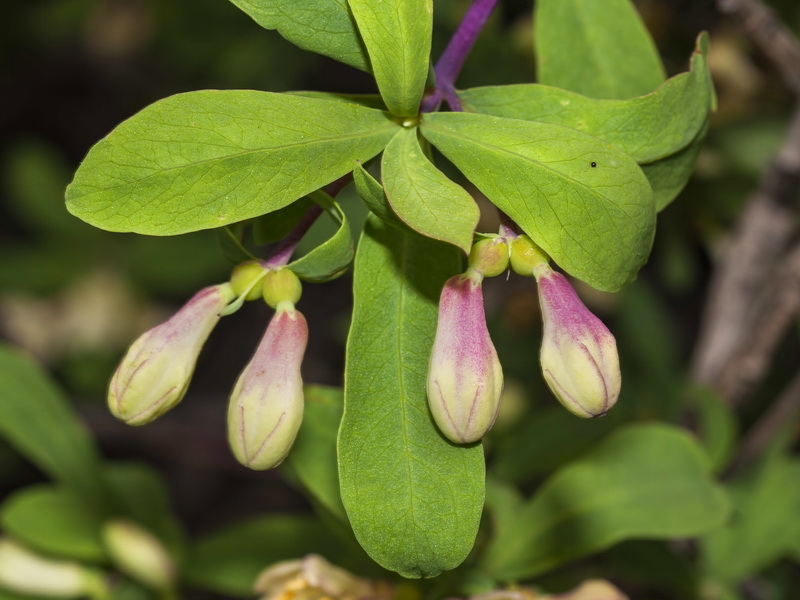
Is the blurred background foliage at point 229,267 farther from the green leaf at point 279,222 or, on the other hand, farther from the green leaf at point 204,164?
the green leaf at point 204,164

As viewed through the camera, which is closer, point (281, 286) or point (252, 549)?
point (281, 286)

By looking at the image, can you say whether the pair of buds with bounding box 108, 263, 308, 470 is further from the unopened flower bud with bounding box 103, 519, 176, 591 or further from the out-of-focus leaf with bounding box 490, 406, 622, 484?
the out-of-focus leaf with bounding box 490, 406, 622, 484

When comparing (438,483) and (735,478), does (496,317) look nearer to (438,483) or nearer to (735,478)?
(735,478)

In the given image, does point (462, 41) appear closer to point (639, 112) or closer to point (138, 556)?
point (639, 112)

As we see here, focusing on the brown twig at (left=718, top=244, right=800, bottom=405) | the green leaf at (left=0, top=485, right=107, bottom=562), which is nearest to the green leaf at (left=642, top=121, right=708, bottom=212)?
the brown twig at (left=718, top=244, right=800, bottom=405)

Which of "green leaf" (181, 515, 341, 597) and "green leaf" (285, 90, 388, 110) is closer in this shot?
"green leaf" (285, 90, 388, 110)

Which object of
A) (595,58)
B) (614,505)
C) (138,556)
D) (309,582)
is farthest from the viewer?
(138,556)

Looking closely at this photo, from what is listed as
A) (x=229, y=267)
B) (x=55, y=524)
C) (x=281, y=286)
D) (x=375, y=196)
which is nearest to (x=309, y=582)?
(x=281, y=286)
